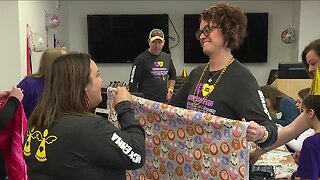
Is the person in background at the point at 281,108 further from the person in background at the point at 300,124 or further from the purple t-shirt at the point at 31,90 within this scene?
the purple t-shirt at the point at 31,90

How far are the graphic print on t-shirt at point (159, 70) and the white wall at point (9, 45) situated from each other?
178cm

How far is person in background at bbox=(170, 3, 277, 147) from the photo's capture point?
76.0 inches

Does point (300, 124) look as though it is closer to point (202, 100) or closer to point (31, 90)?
point (202, 100)

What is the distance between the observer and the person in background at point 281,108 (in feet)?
11.8

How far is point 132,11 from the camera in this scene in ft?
29.1

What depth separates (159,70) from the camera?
5547 mm

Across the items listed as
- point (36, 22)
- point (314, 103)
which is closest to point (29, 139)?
point (314, 103)

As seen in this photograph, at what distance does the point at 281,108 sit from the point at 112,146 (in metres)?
2.47

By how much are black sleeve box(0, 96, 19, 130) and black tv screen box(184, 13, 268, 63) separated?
20.5 ft

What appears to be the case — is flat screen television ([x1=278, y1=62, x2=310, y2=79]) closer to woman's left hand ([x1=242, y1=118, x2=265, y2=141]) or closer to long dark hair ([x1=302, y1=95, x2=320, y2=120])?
long dark hair ([x1=302, y1=95, x2=320, y2=120])

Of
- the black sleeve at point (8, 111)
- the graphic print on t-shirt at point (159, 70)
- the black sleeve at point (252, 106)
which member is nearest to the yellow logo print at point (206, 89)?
the black sleeve at point (252, 106)

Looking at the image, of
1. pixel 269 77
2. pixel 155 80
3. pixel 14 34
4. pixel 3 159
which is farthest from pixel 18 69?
pixel 269 77

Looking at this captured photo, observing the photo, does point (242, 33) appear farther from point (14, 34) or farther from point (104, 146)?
point (14, 34)

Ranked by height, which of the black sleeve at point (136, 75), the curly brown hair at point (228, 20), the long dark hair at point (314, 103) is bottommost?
Result: the black sleeve at point (136, 75)
